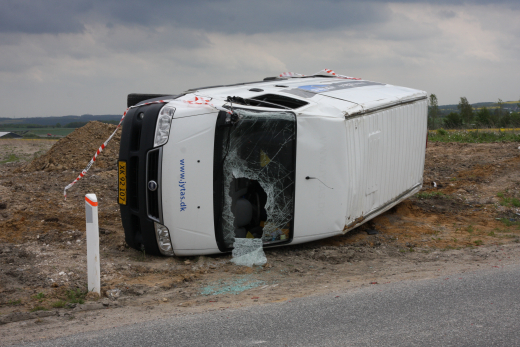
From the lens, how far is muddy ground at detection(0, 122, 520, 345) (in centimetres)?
A: 427

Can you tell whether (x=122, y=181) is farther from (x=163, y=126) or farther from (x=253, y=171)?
(x=253, y=171)

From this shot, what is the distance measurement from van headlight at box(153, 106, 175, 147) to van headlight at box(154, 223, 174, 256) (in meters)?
1.01

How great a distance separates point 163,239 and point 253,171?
1389 millimetres

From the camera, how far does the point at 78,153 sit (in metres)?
13.2

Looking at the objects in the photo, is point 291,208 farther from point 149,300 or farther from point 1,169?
point 1,169

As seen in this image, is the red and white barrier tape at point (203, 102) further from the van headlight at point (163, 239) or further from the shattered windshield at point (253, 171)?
the van headlight at point (163, 239)

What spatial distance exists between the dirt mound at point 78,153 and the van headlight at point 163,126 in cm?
770

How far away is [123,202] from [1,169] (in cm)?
1077

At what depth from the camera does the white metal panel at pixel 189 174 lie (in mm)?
5211

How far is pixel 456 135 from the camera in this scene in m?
19.9

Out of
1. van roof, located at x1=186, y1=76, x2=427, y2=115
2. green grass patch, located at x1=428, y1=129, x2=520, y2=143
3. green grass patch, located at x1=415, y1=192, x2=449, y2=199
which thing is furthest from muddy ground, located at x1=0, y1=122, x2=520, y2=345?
green grass patch, located at x1=428, y1=129, x2=520, y2=143

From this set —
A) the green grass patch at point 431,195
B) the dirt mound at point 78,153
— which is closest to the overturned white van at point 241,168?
the green grass patch at point 431,195

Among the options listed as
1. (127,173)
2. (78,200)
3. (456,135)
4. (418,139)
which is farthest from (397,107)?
(456,135)

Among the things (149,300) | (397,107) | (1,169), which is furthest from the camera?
(1,169)
